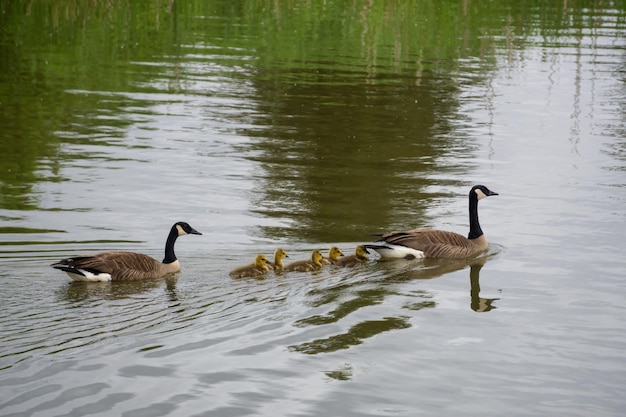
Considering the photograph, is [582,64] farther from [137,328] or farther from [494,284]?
[137,328]

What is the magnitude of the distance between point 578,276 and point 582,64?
63.7ft

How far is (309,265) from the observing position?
13297mm

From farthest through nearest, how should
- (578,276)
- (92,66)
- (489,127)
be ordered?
1. (92,66)
2. (489,127)
3. (578,276)

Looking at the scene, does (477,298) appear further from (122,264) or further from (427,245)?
(122,264)

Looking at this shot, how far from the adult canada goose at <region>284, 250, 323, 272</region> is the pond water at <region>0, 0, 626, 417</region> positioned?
6.4 inches

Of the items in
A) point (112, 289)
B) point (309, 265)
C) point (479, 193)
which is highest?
point (479, 193)

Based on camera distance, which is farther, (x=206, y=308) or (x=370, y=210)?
(x=370, y=210)

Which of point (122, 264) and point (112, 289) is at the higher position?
point (122, 264)

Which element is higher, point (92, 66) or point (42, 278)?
point (92, 66)

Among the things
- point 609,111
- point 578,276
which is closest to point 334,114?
point 609,111

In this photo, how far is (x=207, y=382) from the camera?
31.9 ft

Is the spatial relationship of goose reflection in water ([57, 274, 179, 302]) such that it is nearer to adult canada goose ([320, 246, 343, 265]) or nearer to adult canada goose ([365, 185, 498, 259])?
adult canada goose ([320, 246, 343, 265])

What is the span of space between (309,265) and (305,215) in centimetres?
290

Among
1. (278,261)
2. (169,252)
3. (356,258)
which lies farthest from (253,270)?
(356,258)
